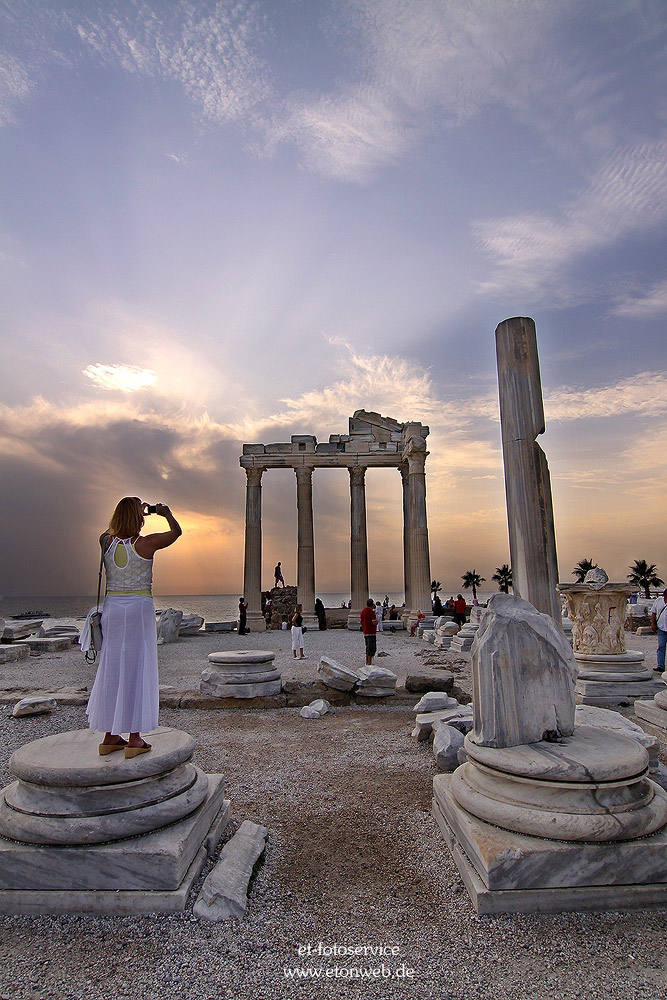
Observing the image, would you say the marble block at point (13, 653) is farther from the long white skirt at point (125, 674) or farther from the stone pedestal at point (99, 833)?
the long white skirt at point (125, 674)

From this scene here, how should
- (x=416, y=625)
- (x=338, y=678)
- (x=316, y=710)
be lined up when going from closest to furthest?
(x=316, y=710) < (x=338, y=678) < (x=416, y=625)

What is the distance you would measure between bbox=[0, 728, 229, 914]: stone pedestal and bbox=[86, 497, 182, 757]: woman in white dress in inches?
8.0

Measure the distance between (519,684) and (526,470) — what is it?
10.3ft

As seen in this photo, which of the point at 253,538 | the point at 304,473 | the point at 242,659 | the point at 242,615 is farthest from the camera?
the point at 304,473

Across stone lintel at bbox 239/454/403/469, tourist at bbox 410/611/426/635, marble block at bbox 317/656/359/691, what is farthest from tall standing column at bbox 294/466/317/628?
marble block at bbox 317/656/359/691

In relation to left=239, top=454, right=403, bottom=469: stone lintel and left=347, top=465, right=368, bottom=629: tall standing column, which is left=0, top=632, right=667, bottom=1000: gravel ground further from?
left=239, top=454, right=403, bottom=469: stone lintel

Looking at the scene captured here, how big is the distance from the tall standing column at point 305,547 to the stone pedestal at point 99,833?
2107cm

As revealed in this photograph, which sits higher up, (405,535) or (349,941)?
(405,535)

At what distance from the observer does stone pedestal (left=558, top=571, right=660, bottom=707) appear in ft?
28.8

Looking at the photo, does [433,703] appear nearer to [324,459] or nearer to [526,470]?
[526,470]

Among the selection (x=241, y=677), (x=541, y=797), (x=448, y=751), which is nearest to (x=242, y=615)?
(x=241, y=677)

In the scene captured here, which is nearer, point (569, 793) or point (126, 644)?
point (569, 793)

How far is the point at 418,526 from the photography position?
2411 centimetres

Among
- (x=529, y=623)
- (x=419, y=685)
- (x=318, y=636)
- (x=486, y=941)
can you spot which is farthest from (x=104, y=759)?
(x=318, y=636)
